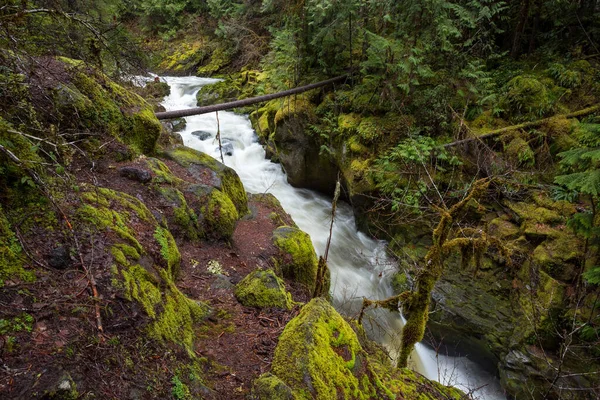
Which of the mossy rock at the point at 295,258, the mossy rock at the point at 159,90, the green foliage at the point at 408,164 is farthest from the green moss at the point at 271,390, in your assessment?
the mossy rock at the point at 159,90

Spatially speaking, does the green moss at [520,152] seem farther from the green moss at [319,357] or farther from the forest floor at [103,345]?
the forest floor at [103,345]

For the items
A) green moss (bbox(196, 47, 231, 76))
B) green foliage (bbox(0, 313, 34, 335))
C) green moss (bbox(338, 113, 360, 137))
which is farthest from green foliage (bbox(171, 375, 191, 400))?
green moss (bbox(196, 47, 231, 76))

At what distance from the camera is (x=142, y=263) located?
3.57 m

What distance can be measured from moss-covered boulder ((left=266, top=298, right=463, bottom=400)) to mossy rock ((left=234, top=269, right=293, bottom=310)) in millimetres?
1306

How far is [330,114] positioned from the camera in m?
11.9

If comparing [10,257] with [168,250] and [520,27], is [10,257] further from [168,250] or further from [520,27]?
[520,27]

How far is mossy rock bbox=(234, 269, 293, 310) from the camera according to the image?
4.86 metres

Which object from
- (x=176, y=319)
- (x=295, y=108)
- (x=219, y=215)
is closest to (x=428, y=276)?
(x=176, y=319)

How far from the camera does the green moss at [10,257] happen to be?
2.38 m

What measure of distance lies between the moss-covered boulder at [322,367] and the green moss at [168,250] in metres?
1.95

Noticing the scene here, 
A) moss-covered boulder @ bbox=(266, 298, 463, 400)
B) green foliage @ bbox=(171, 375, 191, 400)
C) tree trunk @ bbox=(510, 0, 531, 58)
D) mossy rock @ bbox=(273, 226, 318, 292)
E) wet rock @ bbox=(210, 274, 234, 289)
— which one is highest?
tree trunk @ bbox=(510, 0, 531, 58)

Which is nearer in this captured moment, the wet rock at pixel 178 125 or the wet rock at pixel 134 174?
the wet rock at pixel 134 174

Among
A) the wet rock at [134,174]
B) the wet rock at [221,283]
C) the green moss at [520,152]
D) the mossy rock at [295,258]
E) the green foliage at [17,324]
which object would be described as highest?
the green foliage at [17,324]

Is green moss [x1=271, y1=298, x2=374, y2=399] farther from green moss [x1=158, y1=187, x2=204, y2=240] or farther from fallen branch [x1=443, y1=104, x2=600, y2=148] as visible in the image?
fallen branch [x1=443, y1=104, x2=600, y2=148]
